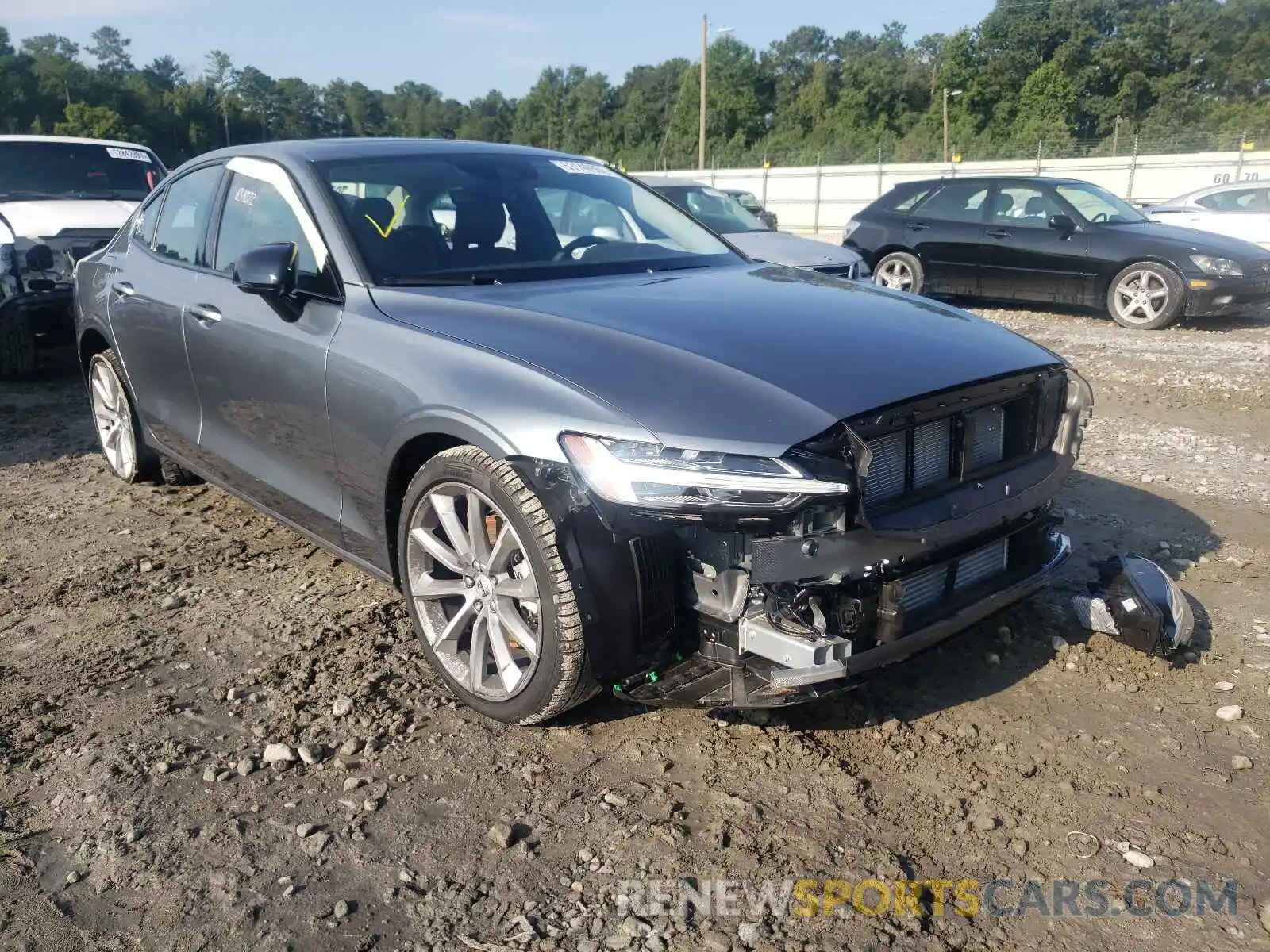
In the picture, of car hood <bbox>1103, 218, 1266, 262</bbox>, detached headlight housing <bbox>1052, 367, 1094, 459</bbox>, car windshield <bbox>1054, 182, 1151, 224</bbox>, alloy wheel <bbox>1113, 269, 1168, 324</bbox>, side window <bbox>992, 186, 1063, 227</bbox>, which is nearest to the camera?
detached headlight housing <bbox>1052, 367, 1094, 459</bbox>

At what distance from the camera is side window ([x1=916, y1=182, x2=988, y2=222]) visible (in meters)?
11.5

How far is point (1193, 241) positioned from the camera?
1002 centimetres

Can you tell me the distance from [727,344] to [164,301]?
2817 mm

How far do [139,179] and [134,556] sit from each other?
23.0 feet

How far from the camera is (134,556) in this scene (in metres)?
4.40

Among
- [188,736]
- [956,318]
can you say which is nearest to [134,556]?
[188,736]

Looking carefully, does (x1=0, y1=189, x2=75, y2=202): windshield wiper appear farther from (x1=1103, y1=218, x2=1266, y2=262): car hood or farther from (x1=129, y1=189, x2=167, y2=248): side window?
(x1=1103, y1=218, x2=1266, y2=262): car hood

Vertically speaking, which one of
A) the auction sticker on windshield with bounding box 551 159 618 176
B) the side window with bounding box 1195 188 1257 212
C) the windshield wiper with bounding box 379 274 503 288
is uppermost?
the auction sticker on windshield with bounding box 551 159 618 176

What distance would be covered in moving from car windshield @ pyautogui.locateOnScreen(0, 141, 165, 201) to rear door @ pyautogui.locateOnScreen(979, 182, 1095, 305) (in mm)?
8705

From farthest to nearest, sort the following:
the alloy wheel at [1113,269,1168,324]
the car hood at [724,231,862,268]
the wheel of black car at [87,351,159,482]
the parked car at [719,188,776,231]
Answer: the parked car at [719,188,776,231] → the alloy wheel at [1113,269,1168,324] → the car hood at [724,231,862,268] → the wheel of black car at [87,351,159,482]

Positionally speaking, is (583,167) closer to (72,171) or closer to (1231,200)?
(72,171)

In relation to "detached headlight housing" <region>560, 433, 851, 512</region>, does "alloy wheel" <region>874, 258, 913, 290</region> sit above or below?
below

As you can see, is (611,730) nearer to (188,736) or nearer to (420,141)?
(188,736)

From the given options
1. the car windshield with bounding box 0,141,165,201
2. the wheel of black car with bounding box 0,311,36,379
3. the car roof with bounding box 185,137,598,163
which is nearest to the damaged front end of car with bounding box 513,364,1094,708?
the car roof with bounding box 185,137,598,163
